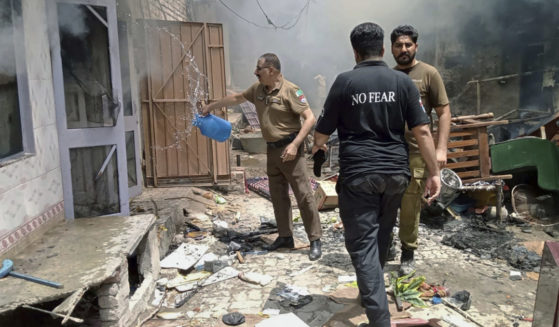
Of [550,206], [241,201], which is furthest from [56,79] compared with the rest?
[550,206]

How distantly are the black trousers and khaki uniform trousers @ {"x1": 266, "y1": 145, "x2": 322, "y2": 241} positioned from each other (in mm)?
→ 1451

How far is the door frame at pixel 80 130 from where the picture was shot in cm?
394

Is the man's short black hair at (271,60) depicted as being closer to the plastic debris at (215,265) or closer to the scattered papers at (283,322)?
the plastic debris at (215,265)

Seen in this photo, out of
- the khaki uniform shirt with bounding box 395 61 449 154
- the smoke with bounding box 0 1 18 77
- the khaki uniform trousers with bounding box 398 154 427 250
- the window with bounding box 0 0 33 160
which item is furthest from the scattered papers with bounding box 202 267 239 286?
the smoke with bounding box 0 1 18 77

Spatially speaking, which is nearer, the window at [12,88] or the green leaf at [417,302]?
the window at [12,88]

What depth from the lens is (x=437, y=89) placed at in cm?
379

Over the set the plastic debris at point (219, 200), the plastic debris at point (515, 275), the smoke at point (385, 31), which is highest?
the smoke at point (385, 31)

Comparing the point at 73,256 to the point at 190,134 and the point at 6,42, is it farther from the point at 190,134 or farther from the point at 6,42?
the point at 190,134

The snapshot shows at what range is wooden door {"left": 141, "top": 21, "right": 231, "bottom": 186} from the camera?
22.6 ft

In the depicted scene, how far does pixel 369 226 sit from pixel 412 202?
3.87ft

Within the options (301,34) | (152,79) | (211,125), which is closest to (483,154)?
(211,125)

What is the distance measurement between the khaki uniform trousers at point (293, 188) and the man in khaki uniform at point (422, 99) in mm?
952

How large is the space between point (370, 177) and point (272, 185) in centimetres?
195

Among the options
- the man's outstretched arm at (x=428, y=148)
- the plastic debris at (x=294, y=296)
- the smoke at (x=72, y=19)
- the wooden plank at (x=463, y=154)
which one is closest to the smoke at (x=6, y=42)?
the smoke at (x=72, y=19)
